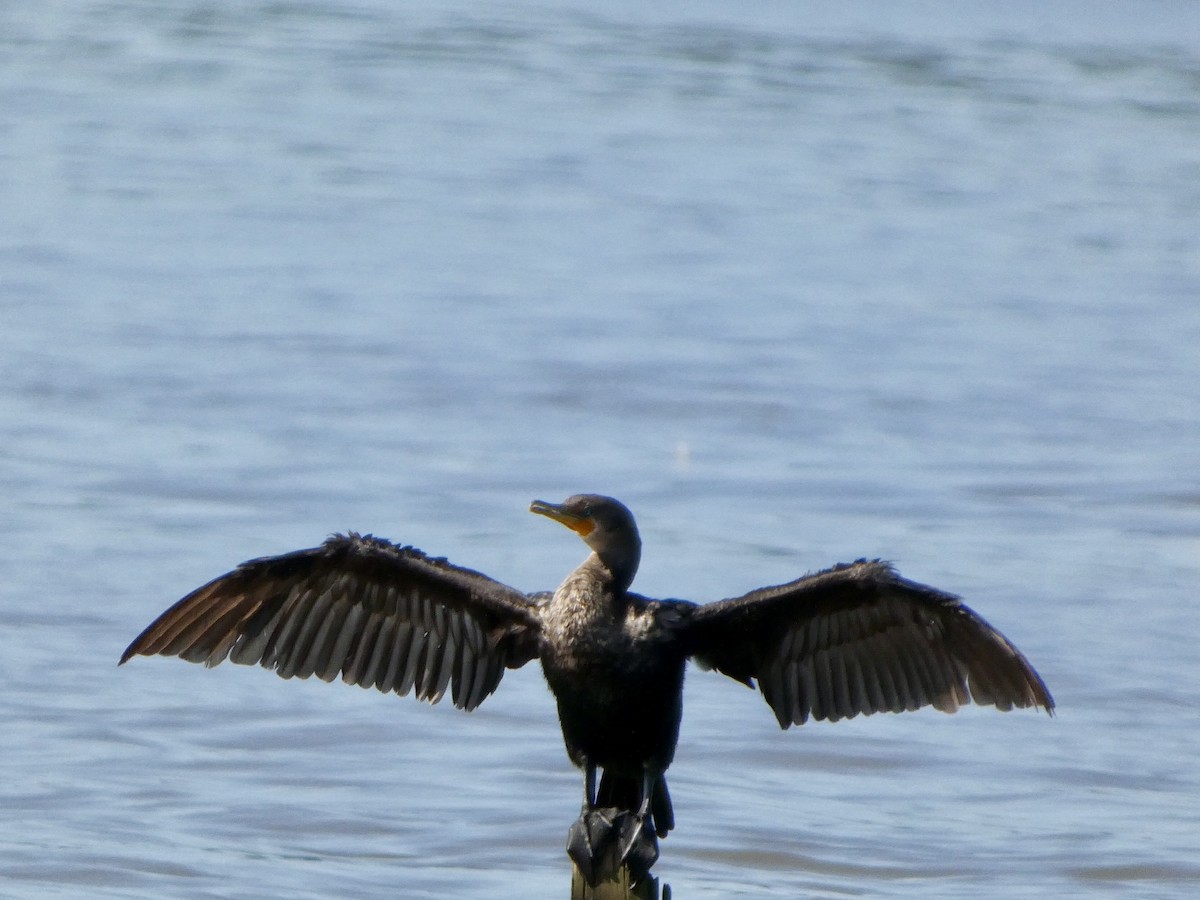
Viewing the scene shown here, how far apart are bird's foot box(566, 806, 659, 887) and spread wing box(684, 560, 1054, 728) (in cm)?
45

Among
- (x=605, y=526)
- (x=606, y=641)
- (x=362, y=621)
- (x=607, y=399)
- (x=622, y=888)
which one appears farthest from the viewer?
(x=607, y=399)

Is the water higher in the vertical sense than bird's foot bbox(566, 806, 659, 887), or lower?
lower

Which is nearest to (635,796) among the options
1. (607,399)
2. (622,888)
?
(622,888)

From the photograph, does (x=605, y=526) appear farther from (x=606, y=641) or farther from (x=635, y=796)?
(x=635, y=796)

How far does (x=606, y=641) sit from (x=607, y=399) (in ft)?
29.3

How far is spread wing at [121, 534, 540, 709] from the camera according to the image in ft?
17.5

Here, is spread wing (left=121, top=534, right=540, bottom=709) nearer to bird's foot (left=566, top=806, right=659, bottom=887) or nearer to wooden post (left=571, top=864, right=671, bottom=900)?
bird's foot (left=566, top=806, right=659, bottom=887)

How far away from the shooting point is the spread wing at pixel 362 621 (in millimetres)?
5348

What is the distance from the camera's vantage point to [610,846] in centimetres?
500

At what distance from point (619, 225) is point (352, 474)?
9012mm

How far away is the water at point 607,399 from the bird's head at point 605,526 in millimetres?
2423

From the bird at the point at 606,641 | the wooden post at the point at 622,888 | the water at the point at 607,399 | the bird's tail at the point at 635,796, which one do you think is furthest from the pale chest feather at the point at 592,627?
the water at the point at 607,399

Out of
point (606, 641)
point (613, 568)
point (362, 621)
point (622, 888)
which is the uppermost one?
point (613, 568)

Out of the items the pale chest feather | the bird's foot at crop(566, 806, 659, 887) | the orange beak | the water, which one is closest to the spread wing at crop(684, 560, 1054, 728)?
the pale chest feather
